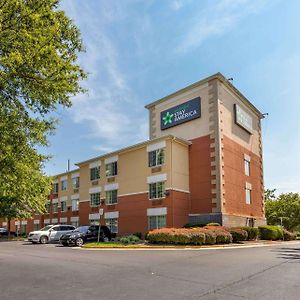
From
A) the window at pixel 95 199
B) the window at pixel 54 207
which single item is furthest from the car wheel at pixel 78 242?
the window at pixel 54 207

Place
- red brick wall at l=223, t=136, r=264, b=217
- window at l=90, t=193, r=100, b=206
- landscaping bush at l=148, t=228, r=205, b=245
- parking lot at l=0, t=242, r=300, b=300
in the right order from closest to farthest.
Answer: parking lot at l=0, t=242, r=300, b=300 < landscaping bush at l=148, t=228, r=205, b=245 < red brick wall at l=223, t=136, r=264, b=217 < window at l=90, t=193, r=100, b=206

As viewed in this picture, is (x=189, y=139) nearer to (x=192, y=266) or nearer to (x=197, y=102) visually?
(x=197, y=102)

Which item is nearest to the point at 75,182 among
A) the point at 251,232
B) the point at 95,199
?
the point at 95,199

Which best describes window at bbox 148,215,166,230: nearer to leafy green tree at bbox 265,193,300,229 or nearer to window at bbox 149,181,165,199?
window at bbox 149,181,165,199

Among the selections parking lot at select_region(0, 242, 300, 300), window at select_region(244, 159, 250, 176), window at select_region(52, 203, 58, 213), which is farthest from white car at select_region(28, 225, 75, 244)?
parking lot at select_region(0, 242, 300, 300)

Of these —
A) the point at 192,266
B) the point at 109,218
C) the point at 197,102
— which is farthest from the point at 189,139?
the point at 192,266

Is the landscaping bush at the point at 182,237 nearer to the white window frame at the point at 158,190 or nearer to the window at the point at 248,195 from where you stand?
the white window frame at the point at 158,190

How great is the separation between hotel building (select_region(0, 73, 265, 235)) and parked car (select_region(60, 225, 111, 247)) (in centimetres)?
434

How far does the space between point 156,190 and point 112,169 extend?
24.5ft

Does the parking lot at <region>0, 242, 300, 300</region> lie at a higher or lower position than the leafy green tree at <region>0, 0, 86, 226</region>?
lower

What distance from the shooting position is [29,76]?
12188 millimetres

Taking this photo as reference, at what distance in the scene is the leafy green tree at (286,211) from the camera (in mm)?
62875

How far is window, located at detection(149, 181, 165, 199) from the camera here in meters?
33.1

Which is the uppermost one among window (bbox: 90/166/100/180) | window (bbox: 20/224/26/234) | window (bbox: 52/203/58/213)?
window (bbox: 90/166/100/180)
